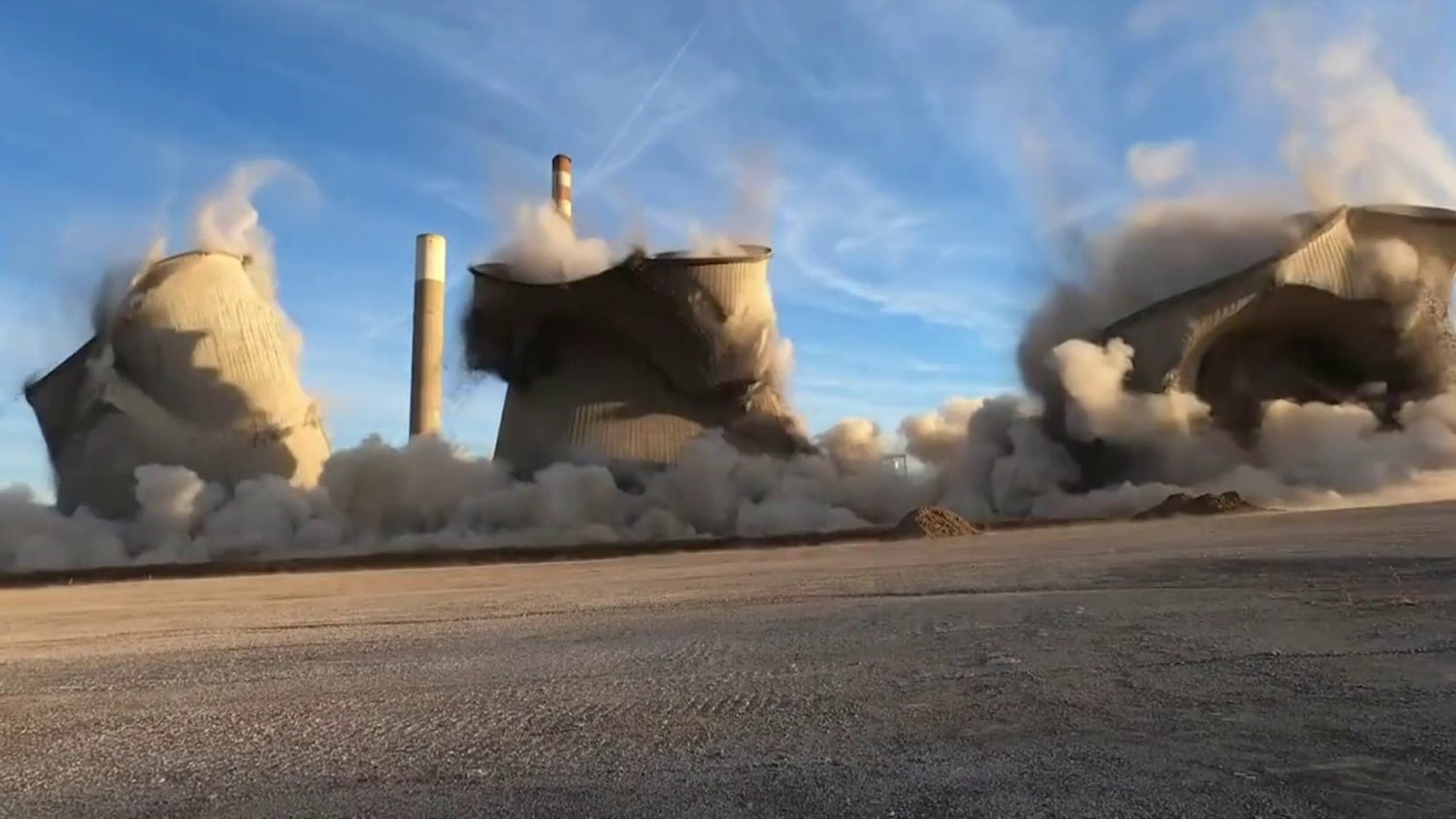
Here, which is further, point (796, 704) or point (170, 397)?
point (170, 397)

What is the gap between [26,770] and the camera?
15.8ft

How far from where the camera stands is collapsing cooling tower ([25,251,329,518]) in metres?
35.0

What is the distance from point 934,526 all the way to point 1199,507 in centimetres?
636

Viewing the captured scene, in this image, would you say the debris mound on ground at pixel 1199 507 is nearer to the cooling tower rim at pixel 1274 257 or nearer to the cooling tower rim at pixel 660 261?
the cooling tower rim at pixel 1274 257

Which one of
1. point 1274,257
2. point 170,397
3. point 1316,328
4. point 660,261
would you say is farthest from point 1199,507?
point 170,397

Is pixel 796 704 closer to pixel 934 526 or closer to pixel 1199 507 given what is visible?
pixel 934 526

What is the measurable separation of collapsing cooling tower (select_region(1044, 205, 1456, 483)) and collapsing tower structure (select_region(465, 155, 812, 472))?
9799 mm

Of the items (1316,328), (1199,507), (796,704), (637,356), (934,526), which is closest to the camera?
(796,704)

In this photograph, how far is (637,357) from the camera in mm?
38031

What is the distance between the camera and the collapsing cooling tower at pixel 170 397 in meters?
35.0

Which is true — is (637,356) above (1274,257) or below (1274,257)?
below

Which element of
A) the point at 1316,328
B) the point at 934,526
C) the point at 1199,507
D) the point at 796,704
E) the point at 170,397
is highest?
the point at 1316,328

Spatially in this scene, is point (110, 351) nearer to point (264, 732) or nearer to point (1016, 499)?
point (1016, 499)

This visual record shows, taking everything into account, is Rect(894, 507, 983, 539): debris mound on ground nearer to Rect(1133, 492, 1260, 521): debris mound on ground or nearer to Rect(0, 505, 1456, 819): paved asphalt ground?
Rect(1133, 492, 1260, 521): debris mound on ground
